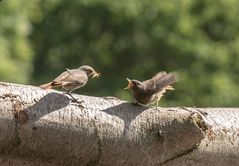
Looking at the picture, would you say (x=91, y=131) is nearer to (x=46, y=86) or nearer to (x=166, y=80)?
(x=46, y=86)

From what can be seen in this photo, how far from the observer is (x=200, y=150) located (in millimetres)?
4152

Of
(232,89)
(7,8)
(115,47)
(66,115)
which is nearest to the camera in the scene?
(66,115)

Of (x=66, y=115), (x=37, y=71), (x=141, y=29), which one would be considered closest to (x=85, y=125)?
(x=66, y=115)

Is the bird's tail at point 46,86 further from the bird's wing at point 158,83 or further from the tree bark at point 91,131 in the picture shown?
the bird's wing at point 158,83

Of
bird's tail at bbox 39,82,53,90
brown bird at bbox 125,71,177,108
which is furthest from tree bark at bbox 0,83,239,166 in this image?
brown bird at bbox 125,71,177,108

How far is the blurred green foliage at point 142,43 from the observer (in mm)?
19422

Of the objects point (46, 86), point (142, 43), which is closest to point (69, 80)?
point (46, 86)

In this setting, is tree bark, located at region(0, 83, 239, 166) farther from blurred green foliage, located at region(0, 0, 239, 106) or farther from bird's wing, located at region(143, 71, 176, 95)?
blurred green foliage, located at region(0, 0, 239, 106)

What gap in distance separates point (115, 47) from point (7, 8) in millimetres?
6494

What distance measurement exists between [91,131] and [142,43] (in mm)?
17004

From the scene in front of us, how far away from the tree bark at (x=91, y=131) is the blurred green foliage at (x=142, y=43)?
534 inches

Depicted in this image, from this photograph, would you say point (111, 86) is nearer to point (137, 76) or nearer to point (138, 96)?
point (137, 76)

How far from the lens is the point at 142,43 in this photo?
20766 millimetres

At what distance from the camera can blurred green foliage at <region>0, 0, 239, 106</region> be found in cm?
1942
